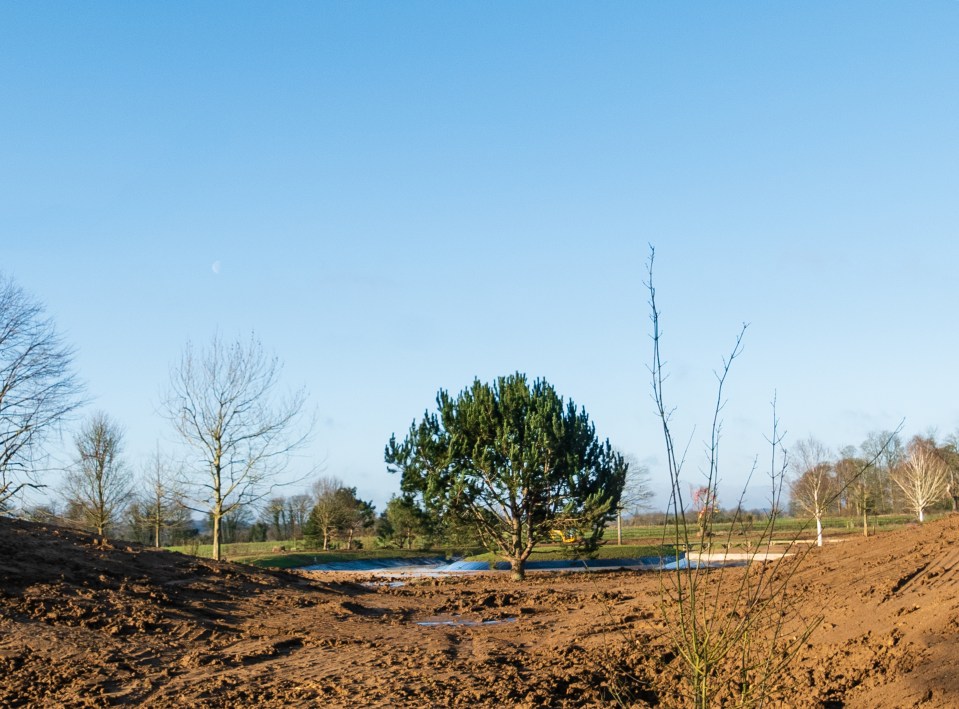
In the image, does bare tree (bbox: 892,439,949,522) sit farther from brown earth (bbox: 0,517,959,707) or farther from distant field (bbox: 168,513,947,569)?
brown earth (bbox: 0,517,959,707)

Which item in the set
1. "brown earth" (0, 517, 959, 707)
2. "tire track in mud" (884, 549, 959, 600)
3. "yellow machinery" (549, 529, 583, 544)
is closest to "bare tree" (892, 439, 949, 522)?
"yellow machinery" (549, 529, 583, 544)

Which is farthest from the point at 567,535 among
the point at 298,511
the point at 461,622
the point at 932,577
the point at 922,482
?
the point at 298,511

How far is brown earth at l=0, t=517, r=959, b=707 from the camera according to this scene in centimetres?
709

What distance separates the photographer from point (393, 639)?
9805 millimetres

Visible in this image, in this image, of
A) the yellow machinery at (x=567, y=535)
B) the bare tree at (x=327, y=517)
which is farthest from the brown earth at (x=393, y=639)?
the bare tree at (x=327, y=517)

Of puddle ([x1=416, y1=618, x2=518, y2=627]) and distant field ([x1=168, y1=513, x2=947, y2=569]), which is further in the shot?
distant field ([x1=168, y1=513, x2=947, y2=569])

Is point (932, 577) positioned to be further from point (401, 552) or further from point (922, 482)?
point (401, 552)

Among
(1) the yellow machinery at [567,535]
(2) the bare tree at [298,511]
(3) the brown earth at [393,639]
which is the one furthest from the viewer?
(2) the bare tree at [298,511]

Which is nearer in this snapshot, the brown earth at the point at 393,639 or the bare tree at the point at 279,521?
the brown earth at the point at 393,639

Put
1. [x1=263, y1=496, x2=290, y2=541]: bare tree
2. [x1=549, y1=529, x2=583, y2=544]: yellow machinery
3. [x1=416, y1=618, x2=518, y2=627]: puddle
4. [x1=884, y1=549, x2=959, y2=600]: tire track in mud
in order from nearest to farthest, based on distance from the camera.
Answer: [x1=884, y1=549, x2=959, y2=600]: tire track in mud < [x1=416, y1=618, x2=518, y2=627]: puddle < [x1=549, y1=529, x2=583, y2=544]: yellow machinery < [x1=263, y1=496, x2=290, y2=541]: bare tree

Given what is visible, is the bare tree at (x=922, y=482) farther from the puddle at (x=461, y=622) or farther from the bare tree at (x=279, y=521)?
the bare tree at (x=279, y=521)

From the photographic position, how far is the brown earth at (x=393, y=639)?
23.3 ft

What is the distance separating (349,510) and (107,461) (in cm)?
1423

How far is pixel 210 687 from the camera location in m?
7.25
